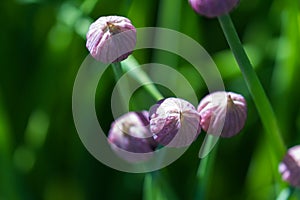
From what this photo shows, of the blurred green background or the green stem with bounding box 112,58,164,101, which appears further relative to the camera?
the blurred green background

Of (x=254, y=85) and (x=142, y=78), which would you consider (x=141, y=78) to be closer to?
(x=142, y=78)

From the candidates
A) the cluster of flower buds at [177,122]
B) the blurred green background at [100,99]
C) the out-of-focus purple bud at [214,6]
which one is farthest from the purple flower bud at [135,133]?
the blurred green background at [100,99]

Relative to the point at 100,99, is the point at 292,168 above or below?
above

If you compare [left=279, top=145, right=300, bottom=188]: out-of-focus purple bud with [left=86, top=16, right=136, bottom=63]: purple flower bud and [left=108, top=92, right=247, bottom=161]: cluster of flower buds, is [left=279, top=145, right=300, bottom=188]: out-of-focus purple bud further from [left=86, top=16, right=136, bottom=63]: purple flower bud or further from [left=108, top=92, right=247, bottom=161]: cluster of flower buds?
[left=86, top=16, right=136, bottom=63]: purple flower bud

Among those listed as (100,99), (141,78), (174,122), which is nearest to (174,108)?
(174,122)

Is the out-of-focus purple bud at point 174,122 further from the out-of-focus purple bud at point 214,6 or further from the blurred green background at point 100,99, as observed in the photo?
the blurred green background at point 100,99

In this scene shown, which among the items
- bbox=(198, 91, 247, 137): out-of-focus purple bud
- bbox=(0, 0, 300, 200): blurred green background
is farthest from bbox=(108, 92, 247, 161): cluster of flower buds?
bbox=(0, 0, 300, 200): blurred green background
